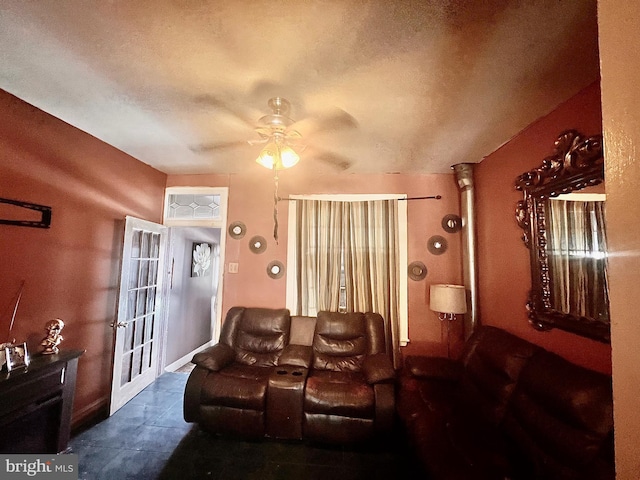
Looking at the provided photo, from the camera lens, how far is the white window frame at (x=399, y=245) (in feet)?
11.1

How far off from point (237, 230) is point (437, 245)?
253 centimetres

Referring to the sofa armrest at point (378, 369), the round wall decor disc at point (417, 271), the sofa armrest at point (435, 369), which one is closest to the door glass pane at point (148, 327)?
the sofa armrest at point (378, 369)

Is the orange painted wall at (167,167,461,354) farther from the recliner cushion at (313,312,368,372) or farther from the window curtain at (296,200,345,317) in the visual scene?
the recliner cushion at (313,312,368,372)

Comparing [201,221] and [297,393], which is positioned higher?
[201,221]

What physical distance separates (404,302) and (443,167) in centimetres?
167

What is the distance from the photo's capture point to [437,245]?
3.39 metres

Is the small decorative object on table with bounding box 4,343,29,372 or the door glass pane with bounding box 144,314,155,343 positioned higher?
the small decorative object on table with bounding box 4,343,29,372

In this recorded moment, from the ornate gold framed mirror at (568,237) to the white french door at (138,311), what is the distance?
3710mm

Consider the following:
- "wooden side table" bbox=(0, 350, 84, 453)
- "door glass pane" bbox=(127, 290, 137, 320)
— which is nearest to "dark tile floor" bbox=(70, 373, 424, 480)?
"wooden side table" bbox=(0, 350, 84, 453)

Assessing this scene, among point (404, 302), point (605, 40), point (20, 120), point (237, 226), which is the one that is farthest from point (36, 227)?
point (404, 302)

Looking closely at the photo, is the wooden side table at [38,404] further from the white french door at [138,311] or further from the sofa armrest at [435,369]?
the sofa armrest at [435,369]

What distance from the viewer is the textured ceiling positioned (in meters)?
1.25

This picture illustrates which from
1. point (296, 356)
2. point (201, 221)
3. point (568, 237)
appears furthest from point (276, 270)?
point (568, 237)

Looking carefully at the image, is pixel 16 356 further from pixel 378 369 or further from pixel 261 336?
pixel 378 369
